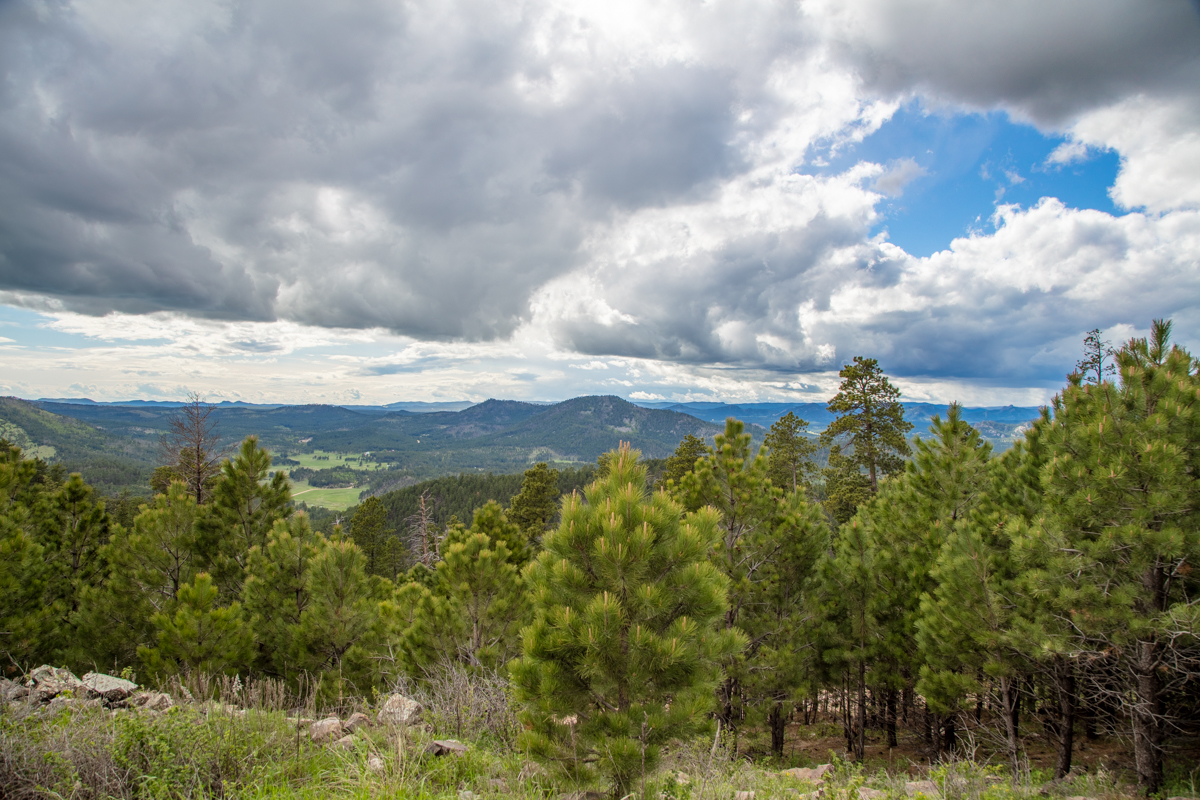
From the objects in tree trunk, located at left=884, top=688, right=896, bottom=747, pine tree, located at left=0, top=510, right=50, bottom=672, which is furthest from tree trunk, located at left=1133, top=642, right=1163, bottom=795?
pine tree, located at left=0, top=510, right=50, bottom=672

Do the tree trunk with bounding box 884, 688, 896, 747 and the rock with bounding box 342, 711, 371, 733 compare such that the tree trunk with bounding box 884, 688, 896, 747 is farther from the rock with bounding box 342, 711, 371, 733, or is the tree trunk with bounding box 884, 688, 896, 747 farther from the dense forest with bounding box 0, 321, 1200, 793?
the rock with bounding box 342, 711, 371, 733

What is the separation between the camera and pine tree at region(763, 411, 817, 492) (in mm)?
28714

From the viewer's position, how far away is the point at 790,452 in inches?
1139

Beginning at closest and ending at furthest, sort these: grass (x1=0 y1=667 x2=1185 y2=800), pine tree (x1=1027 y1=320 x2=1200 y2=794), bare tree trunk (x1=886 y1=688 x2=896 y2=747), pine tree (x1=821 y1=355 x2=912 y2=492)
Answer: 1. grass (x1=0 y1=667 x2=1185 y2=800)
2. pine tree (x1=1027 y1=320 x2=1200 y2=794)
3. bare tree trunk (x1=886 y1=688 x2=896 y2=747)
4. pine tree (x1=821 y1=355 x2=912 y2=492)

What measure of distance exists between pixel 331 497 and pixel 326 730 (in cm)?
18998

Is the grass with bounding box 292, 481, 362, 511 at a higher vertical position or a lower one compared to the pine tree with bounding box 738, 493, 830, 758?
lower

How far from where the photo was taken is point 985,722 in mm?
12859

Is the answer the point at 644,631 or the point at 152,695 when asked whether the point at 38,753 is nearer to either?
the point at 152,695

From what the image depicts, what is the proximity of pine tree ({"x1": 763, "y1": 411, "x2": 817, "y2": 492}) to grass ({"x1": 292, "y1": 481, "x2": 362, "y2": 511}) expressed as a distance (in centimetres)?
13820

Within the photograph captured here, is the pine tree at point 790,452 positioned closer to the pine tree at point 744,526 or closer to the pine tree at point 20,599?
the pine tree at point 744,526

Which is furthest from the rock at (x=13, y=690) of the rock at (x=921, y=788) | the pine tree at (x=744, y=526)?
the pine tree at (x=744, y=526)

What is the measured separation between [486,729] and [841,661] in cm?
1003

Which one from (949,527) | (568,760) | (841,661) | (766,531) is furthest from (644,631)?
(841,661)

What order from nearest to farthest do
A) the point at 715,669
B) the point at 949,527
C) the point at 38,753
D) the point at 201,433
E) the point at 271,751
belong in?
the point at 38,753, the point at 271,751, the point at 715,669, the point at 949,527, the point at 201,433
